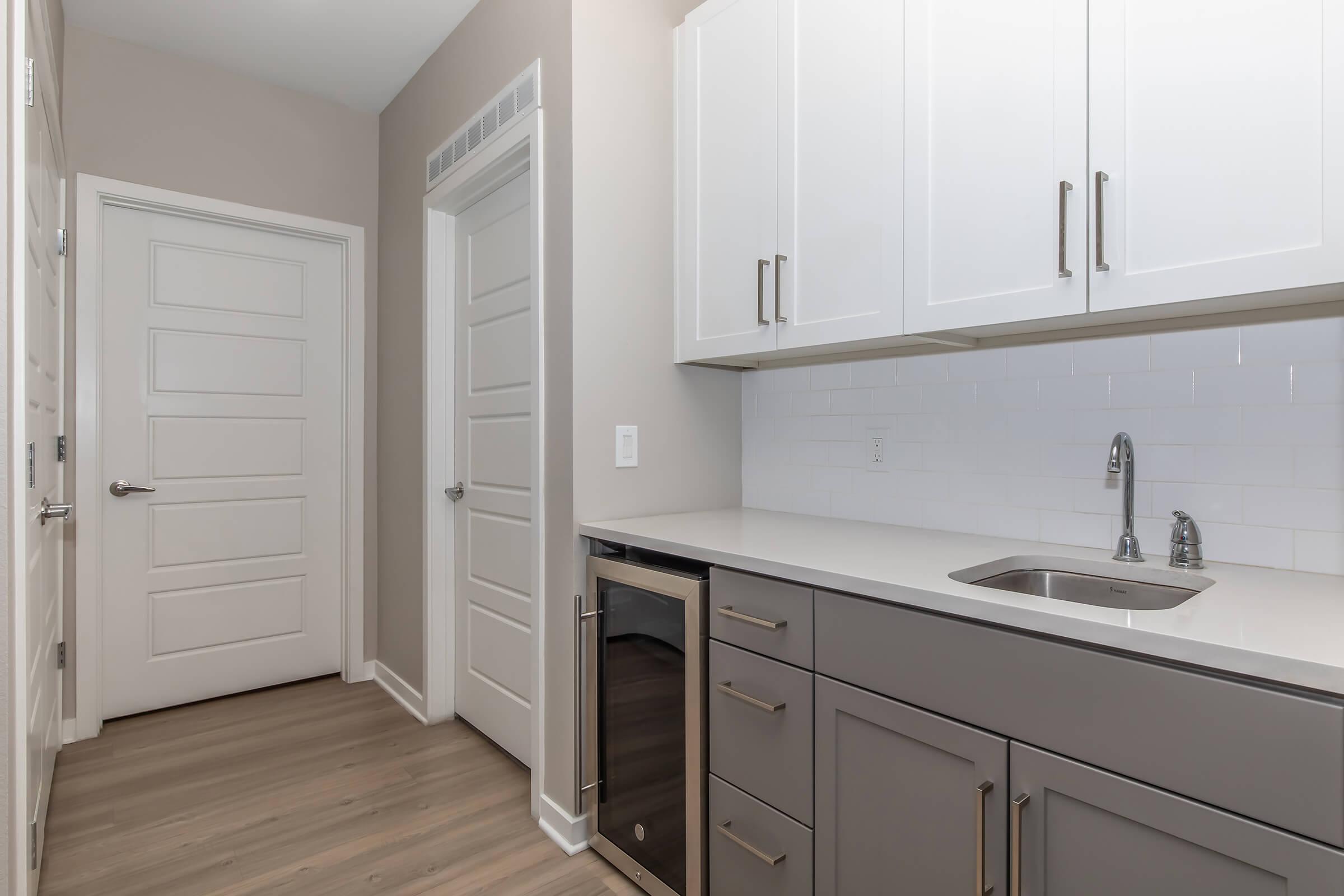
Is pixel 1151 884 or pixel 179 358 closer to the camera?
pixel 1151 884

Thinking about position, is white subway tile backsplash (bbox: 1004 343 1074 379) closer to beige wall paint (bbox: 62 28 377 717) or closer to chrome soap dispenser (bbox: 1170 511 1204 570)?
chrome soap dispenser (bbox: 1170 511 1204 570)

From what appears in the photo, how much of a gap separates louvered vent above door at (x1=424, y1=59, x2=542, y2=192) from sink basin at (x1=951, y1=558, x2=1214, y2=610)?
72.7 inches

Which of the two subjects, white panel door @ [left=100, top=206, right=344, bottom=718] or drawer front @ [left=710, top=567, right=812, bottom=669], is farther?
white panel door @ [left=100, top=206, right=344, bottom=718]

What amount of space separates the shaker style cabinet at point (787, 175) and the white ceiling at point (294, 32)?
1173 mm

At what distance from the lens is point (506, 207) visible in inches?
99.7

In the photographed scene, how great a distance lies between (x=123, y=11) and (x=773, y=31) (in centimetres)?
252

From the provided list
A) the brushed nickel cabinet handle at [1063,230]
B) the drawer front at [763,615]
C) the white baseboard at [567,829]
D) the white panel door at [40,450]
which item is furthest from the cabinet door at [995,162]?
the white panel door at [40,450]

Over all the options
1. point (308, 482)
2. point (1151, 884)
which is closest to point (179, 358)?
point (308, 482)

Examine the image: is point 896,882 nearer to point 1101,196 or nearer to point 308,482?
point 1101,196

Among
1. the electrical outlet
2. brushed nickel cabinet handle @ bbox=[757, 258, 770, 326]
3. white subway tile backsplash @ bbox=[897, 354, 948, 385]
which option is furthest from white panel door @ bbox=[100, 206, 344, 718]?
white subway tile backsplash @ bbox=[897, 354, 948, 385]

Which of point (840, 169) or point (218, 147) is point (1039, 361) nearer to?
point (840, 169)

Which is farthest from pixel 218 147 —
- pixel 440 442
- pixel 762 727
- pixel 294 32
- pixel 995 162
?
pixel 762 727

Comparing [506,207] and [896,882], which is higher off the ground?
[506,207]

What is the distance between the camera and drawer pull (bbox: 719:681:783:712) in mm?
1387
